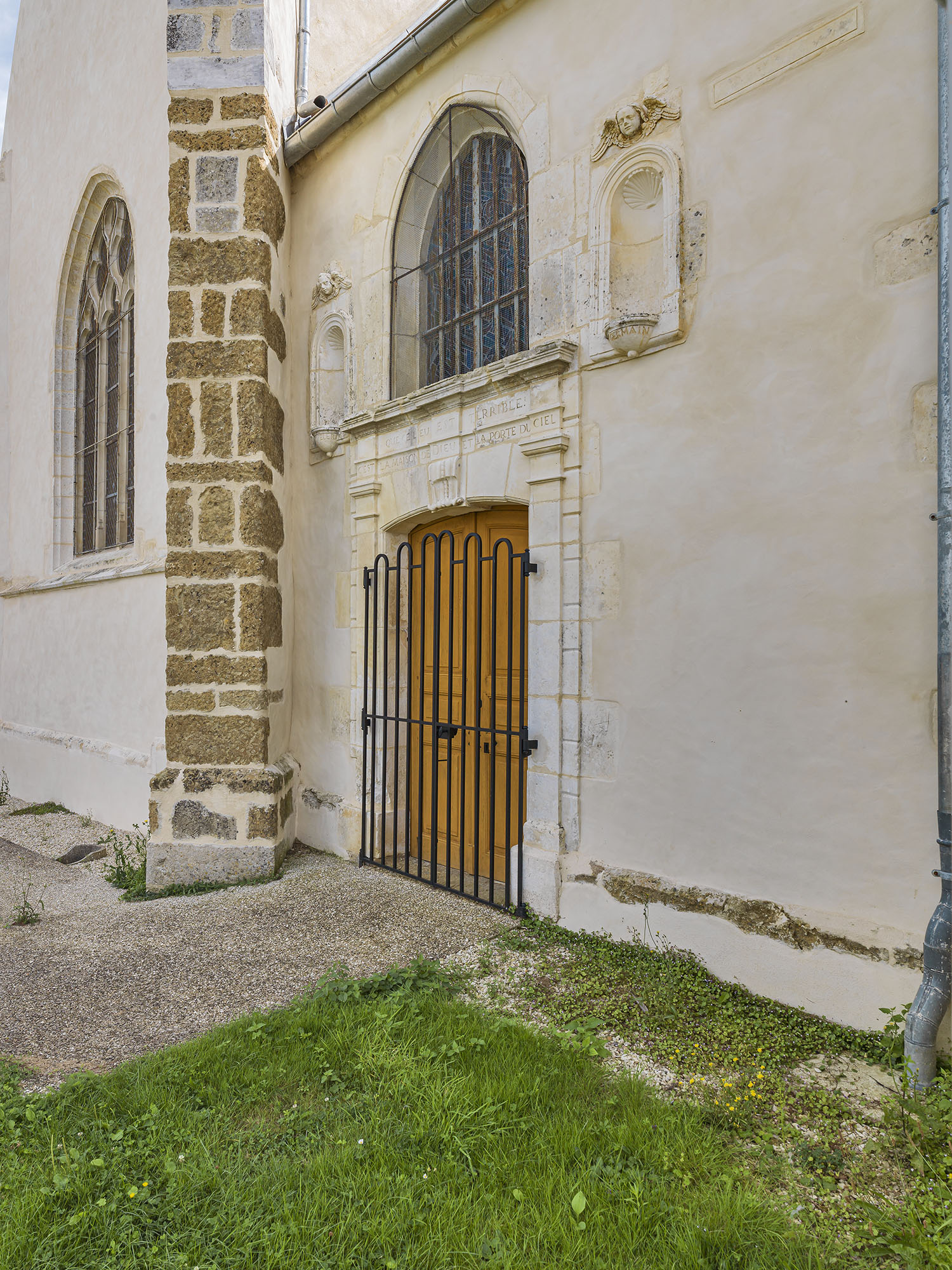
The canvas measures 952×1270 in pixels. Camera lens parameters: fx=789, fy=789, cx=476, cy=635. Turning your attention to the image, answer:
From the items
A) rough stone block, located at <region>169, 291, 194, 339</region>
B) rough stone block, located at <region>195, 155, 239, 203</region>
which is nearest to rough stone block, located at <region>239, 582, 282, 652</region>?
rough stone block, located at <region>169, 291, 194, 339</region>

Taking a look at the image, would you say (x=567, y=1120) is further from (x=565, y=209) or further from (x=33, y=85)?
(x=33, y=85)

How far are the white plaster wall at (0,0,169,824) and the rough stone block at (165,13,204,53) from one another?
95 centimetres

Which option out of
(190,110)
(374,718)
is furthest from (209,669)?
(190,110)

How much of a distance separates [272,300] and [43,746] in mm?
4579

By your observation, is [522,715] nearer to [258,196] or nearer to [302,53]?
[258,196]

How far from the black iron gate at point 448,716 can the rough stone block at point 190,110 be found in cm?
285

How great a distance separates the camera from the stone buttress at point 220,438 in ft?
15.3

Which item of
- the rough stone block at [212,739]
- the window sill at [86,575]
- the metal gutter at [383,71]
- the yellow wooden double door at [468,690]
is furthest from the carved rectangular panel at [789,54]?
the window sill at [86,575]

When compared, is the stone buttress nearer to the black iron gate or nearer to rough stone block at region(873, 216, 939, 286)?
the black iron gate

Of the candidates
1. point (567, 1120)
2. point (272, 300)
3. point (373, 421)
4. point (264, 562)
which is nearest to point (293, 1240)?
point (567, 1120)

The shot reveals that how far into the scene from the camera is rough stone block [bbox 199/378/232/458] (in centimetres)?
473

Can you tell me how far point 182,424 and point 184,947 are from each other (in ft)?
9.72

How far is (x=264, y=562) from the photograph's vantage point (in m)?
4.79

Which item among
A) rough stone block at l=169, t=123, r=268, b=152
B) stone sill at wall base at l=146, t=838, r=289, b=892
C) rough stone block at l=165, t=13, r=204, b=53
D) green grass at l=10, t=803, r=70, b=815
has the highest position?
rough stone block at l=165, t=13, r=204, b=53
